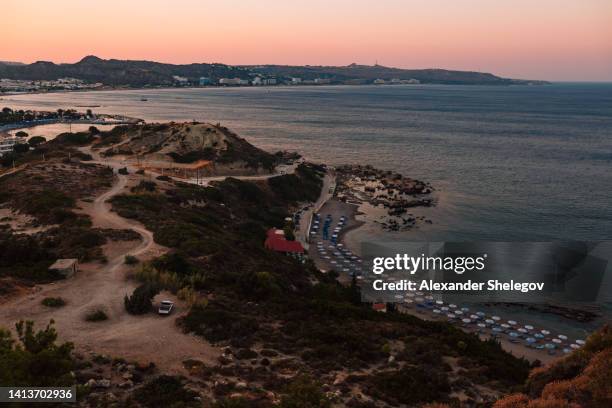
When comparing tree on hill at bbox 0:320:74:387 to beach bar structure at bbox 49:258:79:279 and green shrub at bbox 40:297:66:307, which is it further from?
beach bar structure at bbox 49:258:79:279

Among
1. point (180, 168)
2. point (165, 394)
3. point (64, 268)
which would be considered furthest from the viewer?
point (180, 168)

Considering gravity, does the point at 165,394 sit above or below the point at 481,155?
below

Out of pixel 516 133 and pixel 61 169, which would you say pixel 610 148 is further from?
pixel 61 169

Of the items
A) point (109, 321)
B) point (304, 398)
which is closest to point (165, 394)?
point (304, 398)

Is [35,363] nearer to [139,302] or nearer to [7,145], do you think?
[139,302]

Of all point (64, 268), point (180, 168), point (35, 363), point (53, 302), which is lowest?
point (53, 302)
